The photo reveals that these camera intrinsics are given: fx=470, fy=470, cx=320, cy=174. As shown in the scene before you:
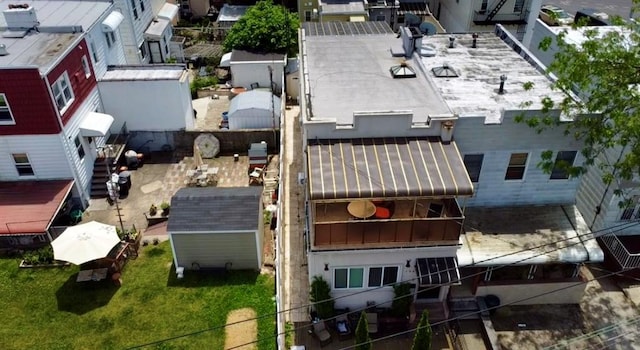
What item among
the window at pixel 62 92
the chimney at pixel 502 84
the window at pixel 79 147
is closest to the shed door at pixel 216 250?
the window at pixel 79 147

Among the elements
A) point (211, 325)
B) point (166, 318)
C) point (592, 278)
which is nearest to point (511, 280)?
point (592, 278)

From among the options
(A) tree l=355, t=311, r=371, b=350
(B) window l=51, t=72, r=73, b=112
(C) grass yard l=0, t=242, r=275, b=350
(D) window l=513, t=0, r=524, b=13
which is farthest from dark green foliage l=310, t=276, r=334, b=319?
(D) window l=513, t=0, r=524, b=13

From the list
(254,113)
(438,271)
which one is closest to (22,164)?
(254,113)

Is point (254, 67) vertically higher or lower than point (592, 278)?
higher

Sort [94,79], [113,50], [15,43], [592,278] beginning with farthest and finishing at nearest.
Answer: [113,50]
[94,79]
[15,43]
[592,278]

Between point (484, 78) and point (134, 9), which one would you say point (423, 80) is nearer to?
point (484, 78)

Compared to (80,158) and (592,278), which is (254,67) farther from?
(592,278)

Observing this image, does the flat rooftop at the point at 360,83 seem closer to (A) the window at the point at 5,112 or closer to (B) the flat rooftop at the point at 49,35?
(B) the flat rooftop at the point at 49,35
